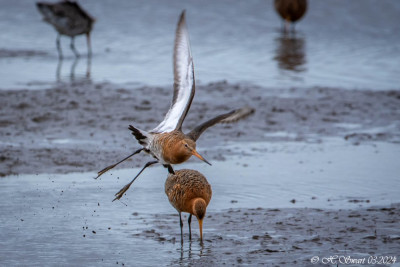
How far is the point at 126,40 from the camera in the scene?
669 inches

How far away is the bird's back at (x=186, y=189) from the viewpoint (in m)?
6.87

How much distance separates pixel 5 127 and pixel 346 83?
5.83m

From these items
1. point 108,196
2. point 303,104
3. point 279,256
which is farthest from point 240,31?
point 279,256

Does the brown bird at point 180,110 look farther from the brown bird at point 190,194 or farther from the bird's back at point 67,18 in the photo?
the bird's back at point 67,18

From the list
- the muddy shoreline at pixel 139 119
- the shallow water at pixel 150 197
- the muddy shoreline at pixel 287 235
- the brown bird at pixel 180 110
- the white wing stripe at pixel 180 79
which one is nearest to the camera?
the muddy shoreline at pixel 287 235

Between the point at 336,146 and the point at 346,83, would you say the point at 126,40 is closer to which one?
the point at 346,83

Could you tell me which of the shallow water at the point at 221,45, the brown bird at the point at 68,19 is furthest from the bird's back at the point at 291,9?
the brown bird at the point at 68,19

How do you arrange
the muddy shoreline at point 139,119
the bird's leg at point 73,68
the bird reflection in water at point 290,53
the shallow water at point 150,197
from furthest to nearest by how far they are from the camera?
the bird reflection in water at point 290,53
the bird's leg at point 73,68
the muddy shoreline at point 139,119
the shallow water at point 150,197

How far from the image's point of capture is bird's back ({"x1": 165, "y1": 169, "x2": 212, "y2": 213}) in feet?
22.5

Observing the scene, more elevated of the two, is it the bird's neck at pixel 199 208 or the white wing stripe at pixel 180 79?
the white wing stripe at pixel 180 79

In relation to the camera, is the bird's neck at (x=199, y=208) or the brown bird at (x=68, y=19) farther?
the brown bird at (x=68, y=19)

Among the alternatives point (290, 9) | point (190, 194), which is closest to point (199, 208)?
point (190, 194)

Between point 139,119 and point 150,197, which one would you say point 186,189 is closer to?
point 150,197

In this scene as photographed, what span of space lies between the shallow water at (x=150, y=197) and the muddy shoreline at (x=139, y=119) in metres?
0.39
